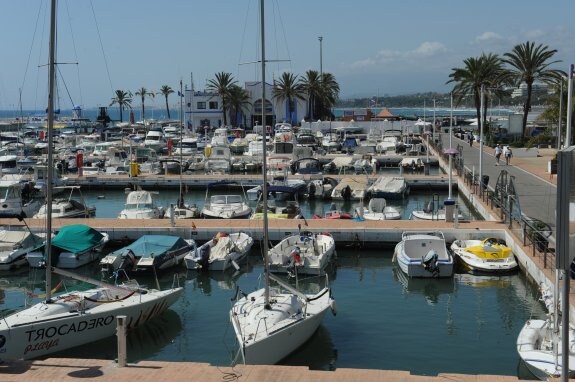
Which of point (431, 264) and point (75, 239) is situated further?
point (75, 239)

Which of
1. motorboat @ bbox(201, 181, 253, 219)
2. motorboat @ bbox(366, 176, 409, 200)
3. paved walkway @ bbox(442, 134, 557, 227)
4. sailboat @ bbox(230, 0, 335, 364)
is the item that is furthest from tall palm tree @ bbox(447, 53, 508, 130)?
sailboat @ bbox(230, 0, 335, 364)

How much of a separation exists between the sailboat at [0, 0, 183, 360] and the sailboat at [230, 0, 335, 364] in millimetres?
3246

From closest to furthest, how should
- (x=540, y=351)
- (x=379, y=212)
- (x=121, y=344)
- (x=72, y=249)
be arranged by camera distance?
(x=121, y=344)
(x=540, y=351)
(x=72, y=249)
(x=379, y=212)

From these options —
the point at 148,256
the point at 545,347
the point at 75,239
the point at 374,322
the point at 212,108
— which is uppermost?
the point at 212,108

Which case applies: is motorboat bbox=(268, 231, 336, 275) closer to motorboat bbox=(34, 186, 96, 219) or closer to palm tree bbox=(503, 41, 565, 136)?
motorboat bbox=(34, 186, 96, 219)

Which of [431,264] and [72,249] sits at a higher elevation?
[72,249]

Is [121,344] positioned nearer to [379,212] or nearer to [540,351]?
[540,351]

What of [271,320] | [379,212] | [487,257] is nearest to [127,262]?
[271,320]

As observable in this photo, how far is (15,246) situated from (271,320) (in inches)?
658

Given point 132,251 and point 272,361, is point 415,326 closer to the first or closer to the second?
point 272,361

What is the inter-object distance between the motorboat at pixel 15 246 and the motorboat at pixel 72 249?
0.57 m

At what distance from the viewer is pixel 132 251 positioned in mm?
29062

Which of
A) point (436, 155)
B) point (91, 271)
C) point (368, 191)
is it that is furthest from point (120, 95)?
point (91, 271)

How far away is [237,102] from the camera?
10900cm
